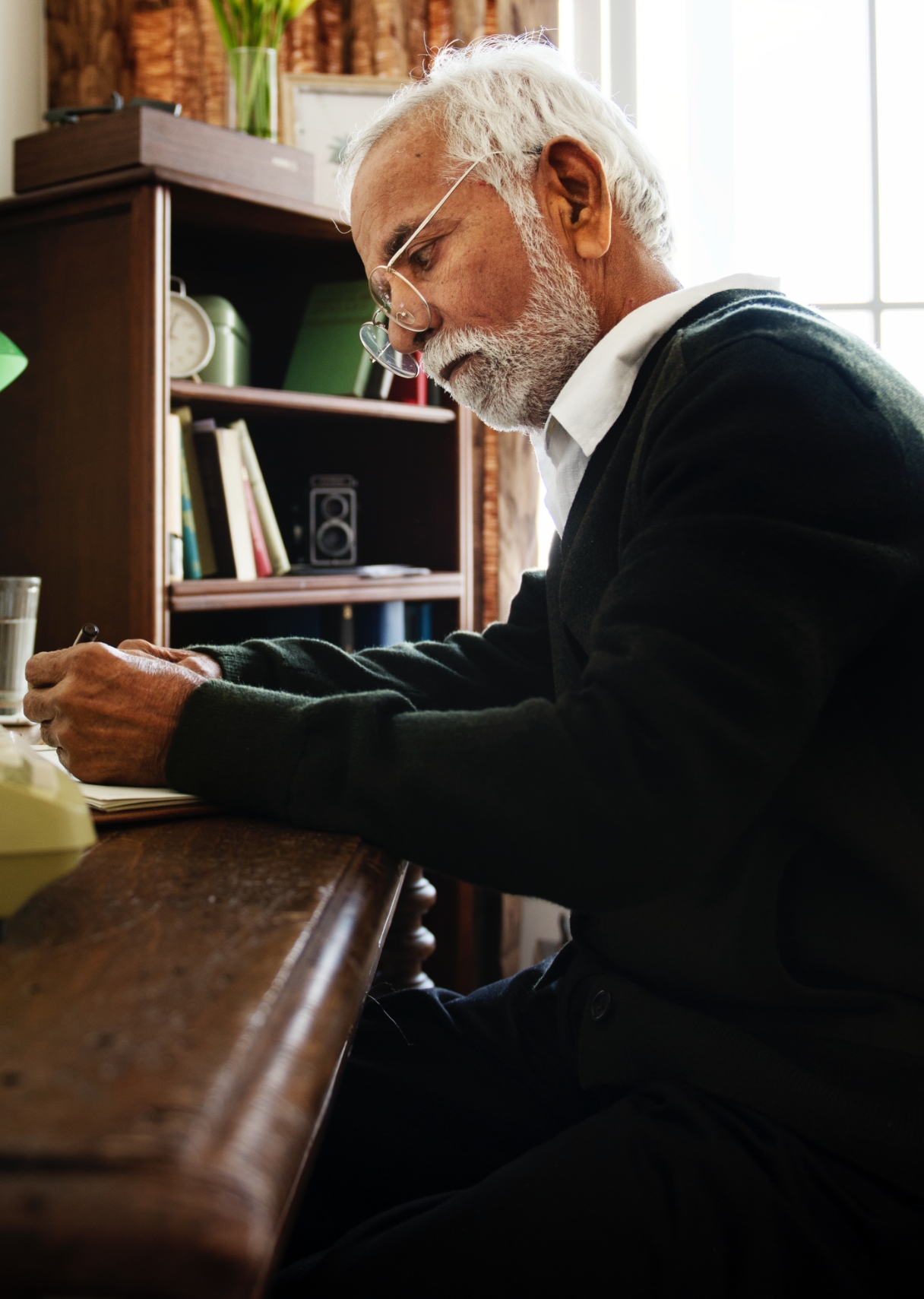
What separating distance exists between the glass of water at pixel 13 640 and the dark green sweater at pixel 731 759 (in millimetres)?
662

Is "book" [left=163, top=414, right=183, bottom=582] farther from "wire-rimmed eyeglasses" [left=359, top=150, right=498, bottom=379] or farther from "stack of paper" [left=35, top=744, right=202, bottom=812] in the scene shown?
"stack of paper" [left=35, top=744, right=202, bottom=812]

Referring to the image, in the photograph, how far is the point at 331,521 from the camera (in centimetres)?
198

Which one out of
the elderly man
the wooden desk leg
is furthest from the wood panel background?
the wooden desk leg

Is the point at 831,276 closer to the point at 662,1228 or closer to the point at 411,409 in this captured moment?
the point at 411,409

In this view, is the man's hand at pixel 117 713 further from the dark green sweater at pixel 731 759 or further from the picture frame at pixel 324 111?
the picture frame at pixel 324 111

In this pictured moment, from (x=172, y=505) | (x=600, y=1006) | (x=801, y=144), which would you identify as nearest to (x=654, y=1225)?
(x=600, y=1006)

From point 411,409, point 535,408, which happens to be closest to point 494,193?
point 535,408

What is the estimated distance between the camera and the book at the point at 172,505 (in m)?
1.56

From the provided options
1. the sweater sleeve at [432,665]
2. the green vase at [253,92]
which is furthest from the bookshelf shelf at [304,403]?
the sweater sleeve at [432,665]

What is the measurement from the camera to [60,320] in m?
1.64

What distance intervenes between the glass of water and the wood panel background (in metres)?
1.39

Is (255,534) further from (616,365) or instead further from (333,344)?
(616,365)

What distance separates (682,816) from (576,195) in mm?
777

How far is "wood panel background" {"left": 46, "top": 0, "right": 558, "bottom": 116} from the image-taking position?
2.16 meters
